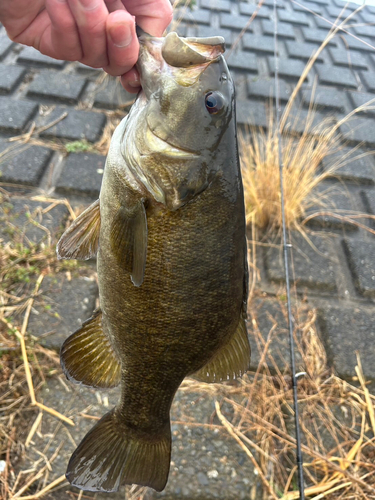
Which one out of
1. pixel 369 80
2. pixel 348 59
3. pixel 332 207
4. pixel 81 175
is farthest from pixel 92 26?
pixel 348 59

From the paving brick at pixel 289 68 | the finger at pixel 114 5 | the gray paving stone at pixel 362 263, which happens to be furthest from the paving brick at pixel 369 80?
the finger at pixel 114 5

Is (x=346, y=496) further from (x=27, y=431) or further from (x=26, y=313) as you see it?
(x=26, y=313)

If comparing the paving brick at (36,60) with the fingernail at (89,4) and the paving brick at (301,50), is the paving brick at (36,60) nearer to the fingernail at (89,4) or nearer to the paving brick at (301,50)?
the paving brick at (301,50)

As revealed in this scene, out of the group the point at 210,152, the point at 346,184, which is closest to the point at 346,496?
the point at 210,152

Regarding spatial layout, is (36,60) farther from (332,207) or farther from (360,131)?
(360,131)

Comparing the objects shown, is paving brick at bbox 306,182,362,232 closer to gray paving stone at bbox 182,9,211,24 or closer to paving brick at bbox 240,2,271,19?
gray paving stone at bbox 182,9,211,24

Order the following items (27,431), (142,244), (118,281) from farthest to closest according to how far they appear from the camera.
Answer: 1. (27,431)
2. (118,281)
3. (142,244)
